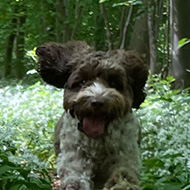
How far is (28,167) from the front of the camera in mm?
5059

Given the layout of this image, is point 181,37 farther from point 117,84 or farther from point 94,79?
point 94,79

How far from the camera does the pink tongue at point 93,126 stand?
526 cm

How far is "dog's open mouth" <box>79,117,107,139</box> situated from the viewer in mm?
5262

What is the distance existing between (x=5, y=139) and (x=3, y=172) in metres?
0.90

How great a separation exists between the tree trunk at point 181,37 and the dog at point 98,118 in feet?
17.5

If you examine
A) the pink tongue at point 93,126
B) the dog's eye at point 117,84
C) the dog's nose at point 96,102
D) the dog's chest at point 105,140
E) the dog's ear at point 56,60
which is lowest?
the dog's chest at point 105,140

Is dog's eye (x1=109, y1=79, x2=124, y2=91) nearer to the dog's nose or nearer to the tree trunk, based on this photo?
the dog's nose

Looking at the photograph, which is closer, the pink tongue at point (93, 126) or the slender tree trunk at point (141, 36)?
the pink tongue at point (93, 126)

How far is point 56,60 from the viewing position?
600 cm

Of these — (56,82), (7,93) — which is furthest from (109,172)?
(7,93)

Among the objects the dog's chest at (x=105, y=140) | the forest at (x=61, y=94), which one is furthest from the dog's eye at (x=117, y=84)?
the forest at (x=61, y=94)

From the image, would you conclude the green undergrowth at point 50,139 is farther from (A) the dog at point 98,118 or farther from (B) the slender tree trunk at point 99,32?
(B) the slender tree trunk at point 99,32

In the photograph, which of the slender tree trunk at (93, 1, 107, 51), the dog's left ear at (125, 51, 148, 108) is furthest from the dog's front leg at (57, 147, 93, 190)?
the slender tree trunk at (93, 1, 107, 51)

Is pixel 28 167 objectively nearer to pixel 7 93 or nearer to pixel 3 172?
pixel 3 172
